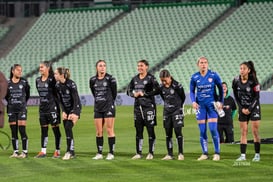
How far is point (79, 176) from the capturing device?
1456 cm

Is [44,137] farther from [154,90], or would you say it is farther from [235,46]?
[235,46]

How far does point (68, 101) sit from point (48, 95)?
0.75m

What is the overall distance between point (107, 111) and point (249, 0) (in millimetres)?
38772

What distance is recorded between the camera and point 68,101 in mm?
18328

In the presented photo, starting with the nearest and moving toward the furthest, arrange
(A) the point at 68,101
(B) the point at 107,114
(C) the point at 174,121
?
(C) the point at 174,121 < (B) the point at 107,114 < (A) the point at 68,101

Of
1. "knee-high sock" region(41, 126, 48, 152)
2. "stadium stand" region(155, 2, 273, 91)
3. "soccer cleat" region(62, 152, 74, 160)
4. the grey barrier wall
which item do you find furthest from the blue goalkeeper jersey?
"stadium stand" region(155, 2, 273, 91)

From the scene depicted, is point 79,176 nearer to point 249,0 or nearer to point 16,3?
point 249,0

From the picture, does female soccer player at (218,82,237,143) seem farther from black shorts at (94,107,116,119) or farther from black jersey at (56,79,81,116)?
black jersey at (56,79,81,116)

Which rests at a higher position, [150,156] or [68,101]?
[68,101]

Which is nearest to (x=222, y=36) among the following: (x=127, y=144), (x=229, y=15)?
(x=229, y=15)

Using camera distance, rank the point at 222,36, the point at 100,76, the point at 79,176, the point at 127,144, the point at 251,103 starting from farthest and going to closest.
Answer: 1. the point at 222,36
2. the point at 127,144
3. the point at 100,76
4. the point at 251,103
5. the point at 79,176

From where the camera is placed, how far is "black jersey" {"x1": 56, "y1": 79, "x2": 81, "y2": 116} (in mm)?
18219

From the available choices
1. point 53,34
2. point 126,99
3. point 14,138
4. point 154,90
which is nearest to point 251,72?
point 154,90

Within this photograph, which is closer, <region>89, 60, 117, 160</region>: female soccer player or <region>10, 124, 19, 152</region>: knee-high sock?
<region>89, 60, 117, 160</region>: female soccer player
